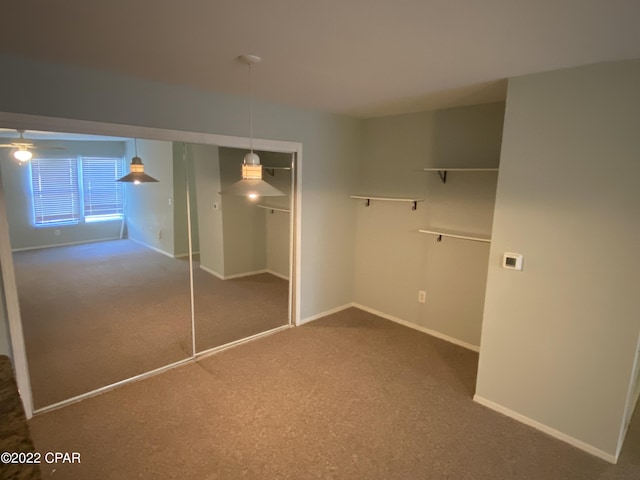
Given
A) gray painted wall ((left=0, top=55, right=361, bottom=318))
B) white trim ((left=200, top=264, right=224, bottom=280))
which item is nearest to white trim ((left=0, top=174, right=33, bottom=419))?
gray painted wall ((left=0, top=55, right=361, bottom=318))

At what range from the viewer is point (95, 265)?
137 inches

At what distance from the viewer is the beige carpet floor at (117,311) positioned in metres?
2.89

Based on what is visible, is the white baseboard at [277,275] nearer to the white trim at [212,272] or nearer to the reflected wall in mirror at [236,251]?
the reflected wall in mirror at [236,251]

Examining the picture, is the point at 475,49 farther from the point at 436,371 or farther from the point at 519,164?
the point at 436,371

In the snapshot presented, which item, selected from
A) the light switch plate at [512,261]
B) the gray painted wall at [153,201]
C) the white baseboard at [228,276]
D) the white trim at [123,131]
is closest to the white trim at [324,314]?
the white baseboard at [228,276]

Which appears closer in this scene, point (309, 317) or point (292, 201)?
point (292, 201)

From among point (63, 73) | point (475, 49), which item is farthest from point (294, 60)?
point (63, 73)

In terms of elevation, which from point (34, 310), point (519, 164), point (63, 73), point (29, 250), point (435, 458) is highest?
point (63, 73)

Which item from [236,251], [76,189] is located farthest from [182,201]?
[236,251]

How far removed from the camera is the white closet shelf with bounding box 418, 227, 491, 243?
3.29 metres

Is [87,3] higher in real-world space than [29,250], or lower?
higher

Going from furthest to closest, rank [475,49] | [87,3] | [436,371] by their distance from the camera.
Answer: [436,371] → [475,49] → [87,3]

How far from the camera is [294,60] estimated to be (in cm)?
214

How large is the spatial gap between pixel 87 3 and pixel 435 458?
2987 millimetres
